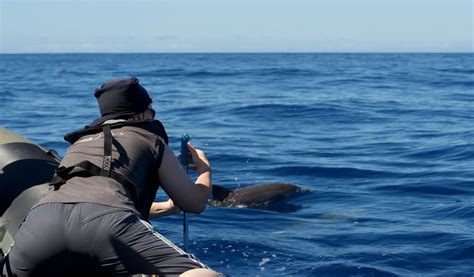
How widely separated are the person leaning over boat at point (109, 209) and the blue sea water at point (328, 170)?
11.9 ft

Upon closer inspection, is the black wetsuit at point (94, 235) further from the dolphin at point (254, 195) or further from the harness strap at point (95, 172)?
the dolphin at point (254, 195)

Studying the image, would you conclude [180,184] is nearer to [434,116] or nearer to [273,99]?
[434,116]

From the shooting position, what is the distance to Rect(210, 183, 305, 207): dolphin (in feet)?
37.7

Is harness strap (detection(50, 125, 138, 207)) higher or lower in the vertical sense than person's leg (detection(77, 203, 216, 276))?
higher

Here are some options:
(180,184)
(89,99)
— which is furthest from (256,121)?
(180,184)

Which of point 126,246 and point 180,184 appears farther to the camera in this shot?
point 180,184

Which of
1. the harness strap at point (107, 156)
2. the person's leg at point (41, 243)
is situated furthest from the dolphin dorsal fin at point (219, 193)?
the person's leg at point (41, 243)

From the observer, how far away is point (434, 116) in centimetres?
2292

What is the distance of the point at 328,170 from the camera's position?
14438 mm

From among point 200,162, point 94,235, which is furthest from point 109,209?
point 200,162

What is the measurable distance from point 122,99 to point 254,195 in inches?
272

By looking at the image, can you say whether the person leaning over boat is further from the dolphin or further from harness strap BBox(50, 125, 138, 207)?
the dolphin

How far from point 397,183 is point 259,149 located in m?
4.59

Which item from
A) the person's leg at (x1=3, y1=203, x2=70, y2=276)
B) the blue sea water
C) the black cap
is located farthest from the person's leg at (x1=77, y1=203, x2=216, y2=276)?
the blue sea water
